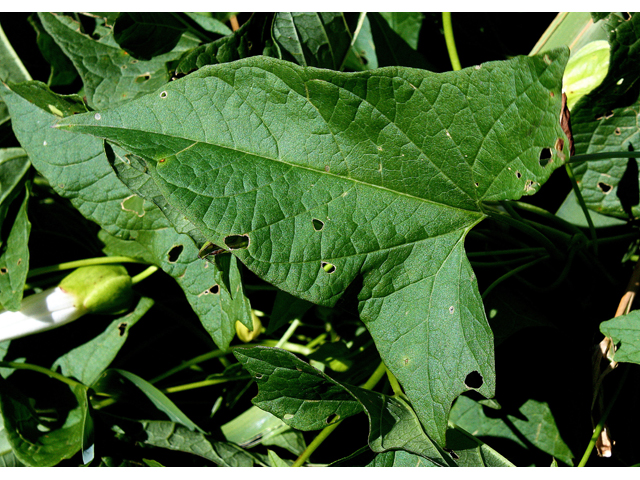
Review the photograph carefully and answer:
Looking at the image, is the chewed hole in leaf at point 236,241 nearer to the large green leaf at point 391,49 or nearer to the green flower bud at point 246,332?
the green flower bud at point 246,332

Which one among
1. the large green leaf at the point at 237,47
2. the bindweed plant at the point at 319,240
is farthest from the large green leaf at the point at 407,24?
the large green leaf at the point at 237,47

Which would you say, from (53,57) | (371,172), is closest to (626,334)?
(371,172)

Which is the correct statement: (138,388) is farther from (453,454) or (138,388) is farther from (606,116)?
(606,116)

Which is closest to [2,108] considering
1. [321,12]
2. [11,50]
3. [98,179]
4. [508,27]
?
[11,50]

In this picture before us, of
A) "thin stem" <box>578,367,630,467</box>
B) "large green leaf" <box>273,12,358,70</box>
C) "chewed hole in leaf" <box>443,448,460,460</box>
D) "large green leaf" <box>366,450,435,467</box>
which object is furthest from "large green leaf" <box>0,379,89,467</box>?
"thin stem" <box>578,367,630,467</box>

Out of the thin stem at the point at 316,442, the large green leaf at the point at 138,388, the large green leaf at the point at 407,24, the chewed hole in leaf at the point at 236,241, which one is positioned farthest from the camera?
the large green leaf at the point at 407,24
